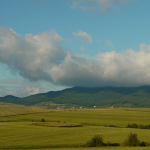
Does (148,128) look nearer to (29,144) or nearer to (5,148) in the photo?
(29,144)

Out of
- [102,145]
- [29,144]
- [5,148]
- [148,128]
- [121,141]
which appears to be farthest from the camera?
[148,128]

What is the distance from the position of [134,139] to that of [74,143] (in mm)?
14785

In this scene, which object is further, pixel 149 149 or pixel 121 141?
pixel 121 141

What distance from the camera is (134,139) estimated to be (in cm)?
7244

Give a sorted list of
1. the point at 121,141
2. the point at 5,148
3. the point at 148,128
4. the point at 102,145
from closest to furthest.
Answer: the point at 5,148 → the point at 102,145 → the point at 121,141 → the point at 148,128

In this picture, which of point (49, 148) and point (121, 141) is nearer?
point (49, 148)

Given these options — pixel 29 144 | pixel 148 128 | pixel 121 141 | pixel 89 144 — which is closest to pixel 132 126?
pixel 148 128

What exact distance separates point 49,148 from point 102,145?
14.0 meters

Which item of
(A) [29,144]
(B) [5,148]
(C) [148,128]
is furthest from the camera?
(C) [148,128]

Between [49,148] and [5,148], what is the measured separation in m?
9.09

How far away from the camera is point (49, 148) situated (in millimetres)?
62938

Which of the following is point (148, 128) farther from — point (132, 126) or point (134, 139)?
point (134, 139)

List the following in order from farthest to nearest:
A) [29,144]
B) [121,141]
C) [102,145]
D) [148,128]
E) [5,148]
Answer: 1. [148,128]
2. [121,141]
3. [102,145]
4. [29,144]
5. [5,148]

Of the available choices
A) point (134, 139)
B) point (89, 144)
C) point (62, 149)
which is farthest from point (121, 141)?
point (62, 149)
